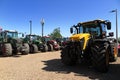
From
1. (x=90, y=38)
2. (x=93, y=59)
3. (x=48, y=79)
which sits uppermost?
(x=90, y=38)

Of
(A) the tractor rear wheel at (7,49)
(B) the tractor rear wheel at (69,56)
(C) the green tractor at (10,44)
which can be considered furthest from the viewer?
(C) the green tractor at (10,44)

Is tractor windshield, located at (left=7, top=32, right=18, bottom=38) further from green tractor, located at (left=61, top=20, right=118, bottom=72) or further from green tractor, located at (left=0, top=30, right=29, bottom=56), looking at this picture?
green tractor, located at (left=61, top=20, right=118, bottom=72)

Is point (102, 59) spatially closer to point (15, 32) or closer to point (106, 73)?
point (106, 73)

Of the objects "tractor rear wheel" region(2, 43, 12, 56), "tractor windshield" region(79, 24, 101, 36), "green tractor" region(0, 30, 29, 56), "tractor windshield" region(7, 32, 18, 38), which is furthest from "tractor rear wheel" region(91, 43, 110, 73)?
"tractor windshield" region(7, 32, 18, 38)

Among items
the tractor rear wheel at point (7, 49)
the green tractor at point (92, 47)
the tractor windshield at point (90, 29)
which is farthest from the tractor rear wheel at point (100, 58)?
the tractor rear wheel at point (7, 49)

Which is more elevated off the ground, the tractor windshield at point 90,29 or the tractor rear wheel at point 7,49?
the tractor windshield at point 90,29

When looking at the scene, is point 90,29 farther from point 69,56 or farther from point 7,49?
point 7,49

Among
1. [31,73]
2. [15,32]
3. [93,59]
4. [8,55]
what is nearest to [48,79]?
[31,73]

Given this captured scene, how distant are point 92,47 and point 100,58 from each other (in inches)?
35.3

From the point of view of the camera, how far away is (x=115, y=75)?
10281 millimetres

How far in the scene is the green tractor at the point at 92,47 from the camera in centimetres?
1072

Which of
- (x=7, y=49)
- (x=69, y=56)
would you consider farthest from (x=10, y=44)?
(x=69, y=56)

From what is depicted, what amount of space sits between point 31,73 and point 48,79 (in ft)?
4.99

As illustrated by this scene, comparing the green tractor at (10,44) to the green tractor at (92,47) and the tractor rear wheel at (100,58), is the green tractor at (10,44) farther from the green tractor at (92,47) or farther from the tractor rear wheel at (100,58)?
the tractor rear wheel at (100,58)
